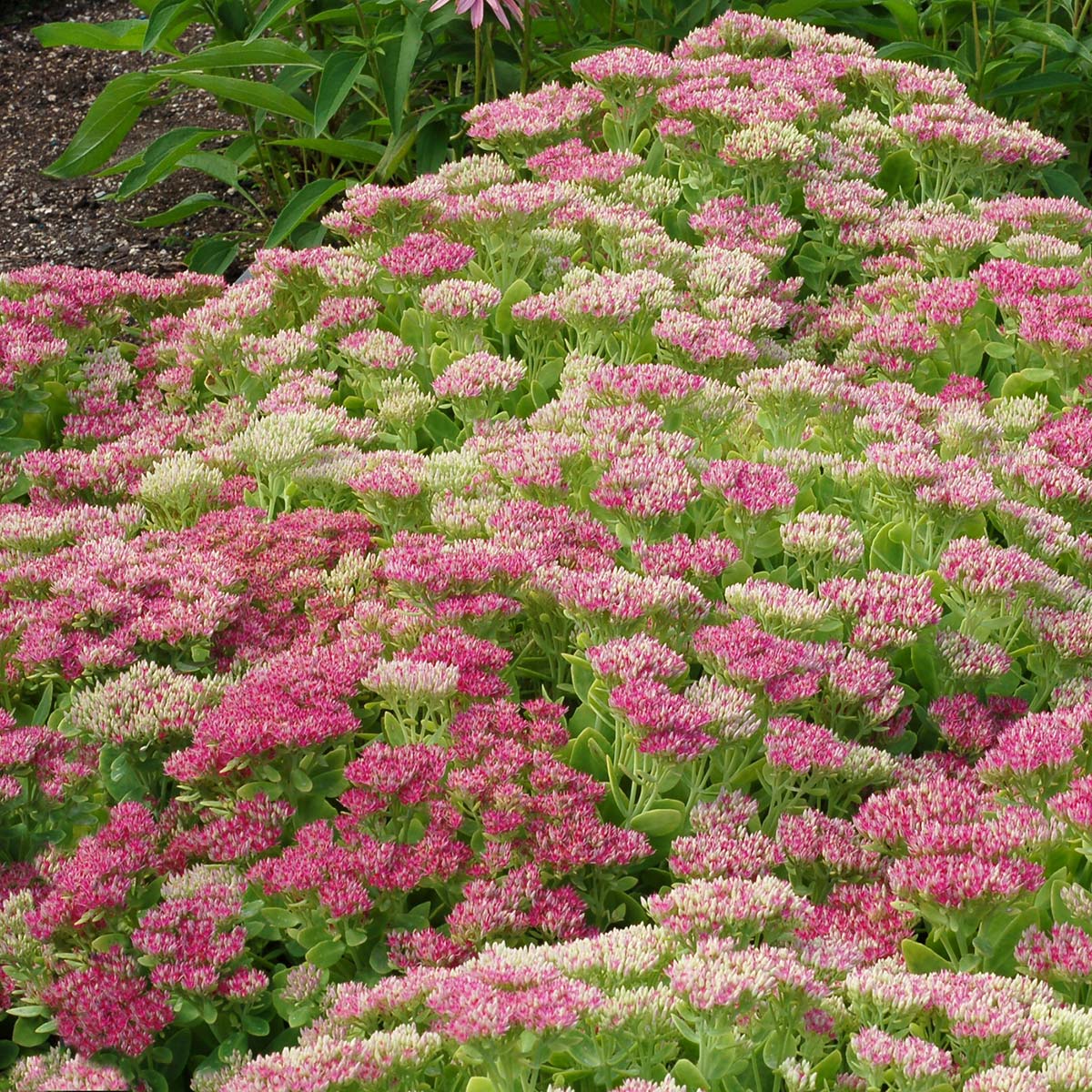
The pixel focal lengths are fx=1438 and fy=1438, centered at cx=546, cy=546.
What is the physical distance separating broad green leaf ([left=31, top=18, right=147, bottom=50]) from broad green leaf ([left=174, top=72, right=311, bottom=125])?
2.07 feet

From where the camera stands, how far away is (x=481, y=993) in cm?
168

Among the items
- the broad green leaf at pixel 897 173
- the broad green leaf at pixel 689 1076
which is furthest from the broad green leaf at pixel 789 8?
the broad green leaf at pixel 689 1076

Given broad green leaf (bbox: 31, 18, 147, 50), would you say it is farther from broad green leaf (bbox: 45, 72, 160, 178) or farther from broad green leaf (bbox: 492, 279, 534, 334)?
broad green leaf (bbox: 492, 279, 534, 334)

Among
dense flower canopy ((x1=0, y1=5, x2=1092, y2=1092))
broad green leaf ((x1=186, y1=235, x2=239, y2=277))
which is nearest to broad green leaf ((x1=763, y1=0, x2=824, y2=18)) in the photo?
dense flower canopy ((x1=0, y1=5, x2=1092, y2=1092))

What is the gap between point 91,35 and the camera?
214 inches

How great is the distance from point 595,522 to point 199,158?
342 cm

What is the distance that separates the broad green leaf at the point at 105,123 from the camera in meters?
5.19

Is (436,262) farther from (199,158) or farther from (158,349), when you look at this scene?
(199,158)

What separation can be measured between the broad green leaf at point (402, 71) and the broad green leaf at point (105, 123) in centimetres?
90

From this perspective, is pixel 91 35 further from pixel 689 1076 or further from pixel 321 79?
pixel 689 1076

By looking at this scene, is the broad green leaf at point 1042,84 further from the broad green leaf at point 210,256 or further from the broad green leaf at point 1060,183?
the broad green leaf at point 210,256

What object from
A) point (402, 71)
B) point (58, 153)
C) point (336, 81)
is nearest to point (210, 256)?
point (336, 81)

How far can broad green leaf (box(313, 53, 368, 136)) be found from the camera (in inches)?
186

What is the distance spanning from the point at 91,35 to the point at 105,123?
17.2 inches
